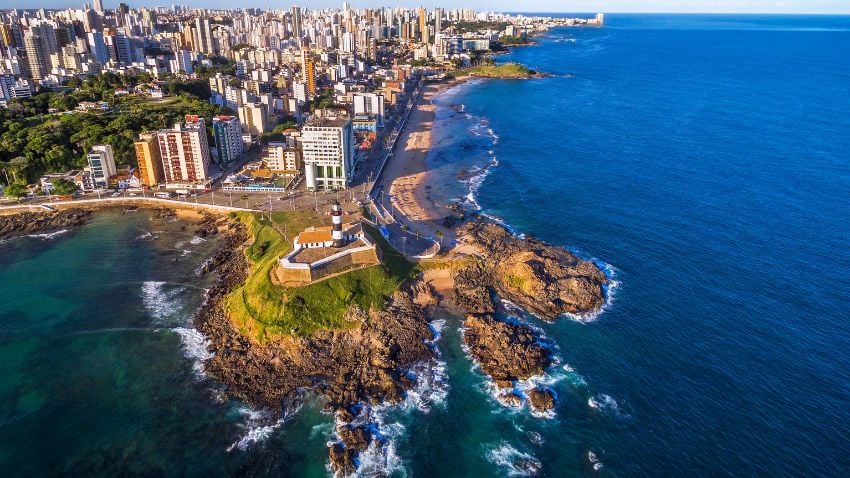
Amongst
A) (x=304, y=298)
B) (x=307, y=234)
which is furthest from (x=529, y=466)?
(x=307, y=234)

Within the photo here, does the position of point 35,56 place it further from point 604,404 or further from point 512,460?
point 604,404

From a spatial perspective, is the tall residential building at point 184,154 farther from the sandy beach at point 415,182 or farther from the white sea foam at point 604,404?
the white sea foam at point 604,404

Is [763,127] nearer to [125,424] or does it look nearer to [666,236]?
[666,236]

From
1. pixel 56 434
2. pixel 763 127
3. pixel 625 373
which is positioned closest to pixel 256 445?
pixel 56 434

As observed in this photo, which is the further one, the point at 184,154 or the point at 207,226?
the point at 184,154

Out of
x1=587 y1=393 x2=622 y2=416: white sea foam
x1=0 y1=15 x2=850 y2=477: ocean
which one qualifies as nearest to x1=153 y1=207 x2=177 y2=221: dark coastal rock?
x1=0 y1=15 x2=850 y2=477: ocean
